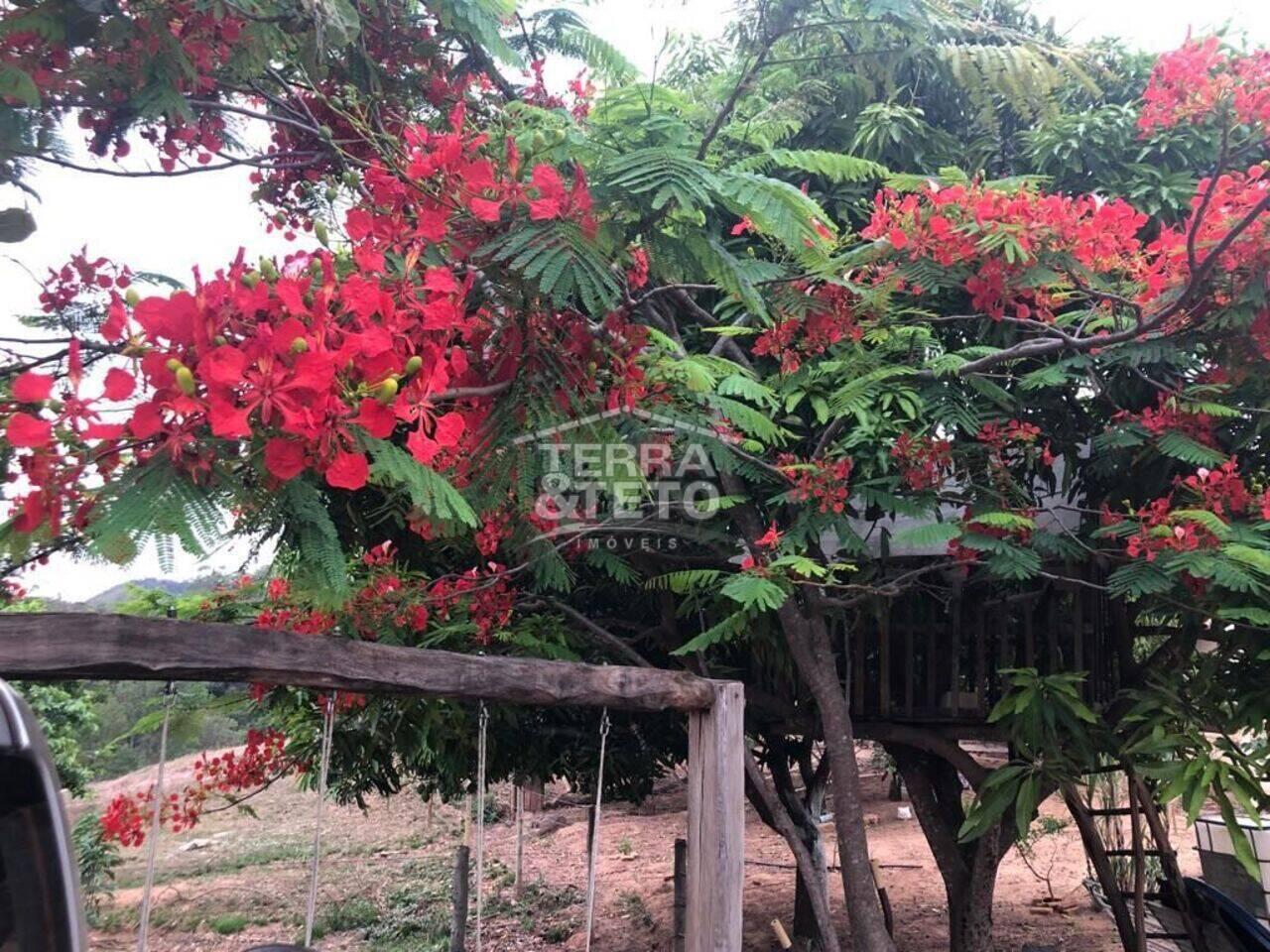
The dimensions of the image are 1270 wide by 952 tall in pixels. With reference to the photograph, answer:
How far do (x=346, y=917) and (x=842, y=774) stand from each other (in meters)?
6.13

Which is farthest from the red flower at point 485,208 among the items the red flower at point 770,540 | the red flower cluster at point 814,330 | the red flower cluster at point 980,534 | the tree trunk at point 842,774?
the tree trunk at point 842,774

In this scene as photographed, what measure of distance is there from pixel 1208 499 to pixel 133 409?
3760 millimetres

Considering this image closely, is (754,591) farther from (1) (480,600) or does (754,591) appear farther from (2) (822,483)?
(1) (480,600)

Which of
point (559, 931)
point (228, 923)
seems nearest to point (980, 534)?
point (559, 931)

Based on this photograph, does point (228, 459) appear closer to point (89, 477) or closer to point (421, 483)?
point (89, 477)

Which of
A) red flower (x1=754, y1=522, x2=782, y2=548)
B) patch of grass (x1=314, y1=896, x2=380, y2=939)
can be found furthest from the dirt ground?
red flower (x1=754, y1=522, x2=782, y2=548)

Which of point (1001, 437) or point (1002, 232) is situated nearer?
point (1002, 232)

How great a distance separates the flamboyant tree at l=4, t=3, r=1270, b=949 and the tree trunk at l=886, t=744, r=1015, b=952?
0.09 ft

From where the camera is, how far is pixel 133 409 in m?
1.23

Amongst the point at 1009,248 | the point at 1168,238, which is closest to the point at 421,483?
the point at 1009,248

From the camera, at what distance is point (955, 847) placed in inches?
213

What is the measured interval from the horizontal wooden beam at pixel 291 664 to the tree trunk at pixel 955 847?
11.8 feet

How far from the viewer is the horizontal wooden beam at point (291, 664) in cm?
134

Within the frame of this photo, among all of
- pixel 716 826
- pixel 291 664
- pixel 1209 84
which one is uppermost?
pixel 1209 84
